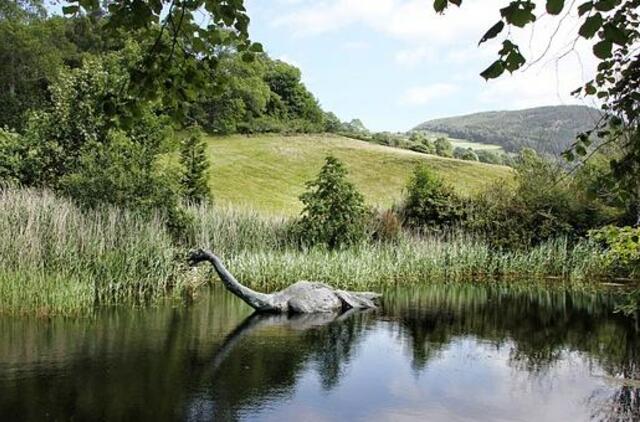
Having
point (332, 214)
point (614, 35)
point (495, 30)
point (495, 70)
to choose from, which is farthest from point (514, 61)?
point (332, 214)

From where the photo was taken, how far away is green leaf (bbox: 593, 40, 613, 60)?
230 centimetres

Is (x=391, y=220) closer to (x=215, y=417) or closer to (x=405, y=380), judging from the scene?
(x=405, y=380)

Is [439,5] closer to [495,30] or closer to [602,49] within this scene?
[495,30]

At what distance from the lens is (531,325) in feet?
42.2

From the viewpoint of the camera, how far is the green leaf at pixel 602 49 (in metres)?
2.30

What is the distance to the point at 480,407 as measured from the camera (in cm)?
773

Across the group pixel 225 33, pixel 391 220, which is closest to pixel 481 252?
pixel 391 220

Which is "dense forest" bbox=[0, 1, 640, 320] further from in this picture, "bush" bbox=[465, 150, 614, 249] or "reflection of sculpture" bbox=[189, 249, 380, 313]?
"reflection of sculpture" bbox=[189, 249, 380, 313]

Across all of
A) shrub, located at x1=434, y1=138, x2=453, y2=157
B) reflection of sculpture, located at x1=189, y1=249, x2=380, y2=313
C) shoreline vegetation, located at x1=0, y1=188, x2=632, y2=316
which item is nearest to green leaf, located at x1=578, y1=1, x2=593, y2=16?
shoreline vegetation, located at x1=0, y1=188, x2=632, y2=316

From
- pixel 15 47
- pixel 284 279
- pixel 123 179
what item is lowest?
pixel 284 279

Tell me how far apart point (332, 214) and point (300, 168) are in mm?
22887

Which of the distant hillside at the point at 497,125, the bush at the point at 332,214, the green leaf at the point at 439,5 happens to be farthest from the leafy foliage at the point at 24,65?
the green leaf at the point at 439,5

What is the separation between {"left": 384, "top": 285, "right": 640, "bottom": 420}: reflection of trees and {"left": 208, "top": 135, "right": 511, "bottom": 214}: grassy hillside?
660 inches

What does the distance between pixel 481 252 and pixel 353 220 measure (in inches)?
157
